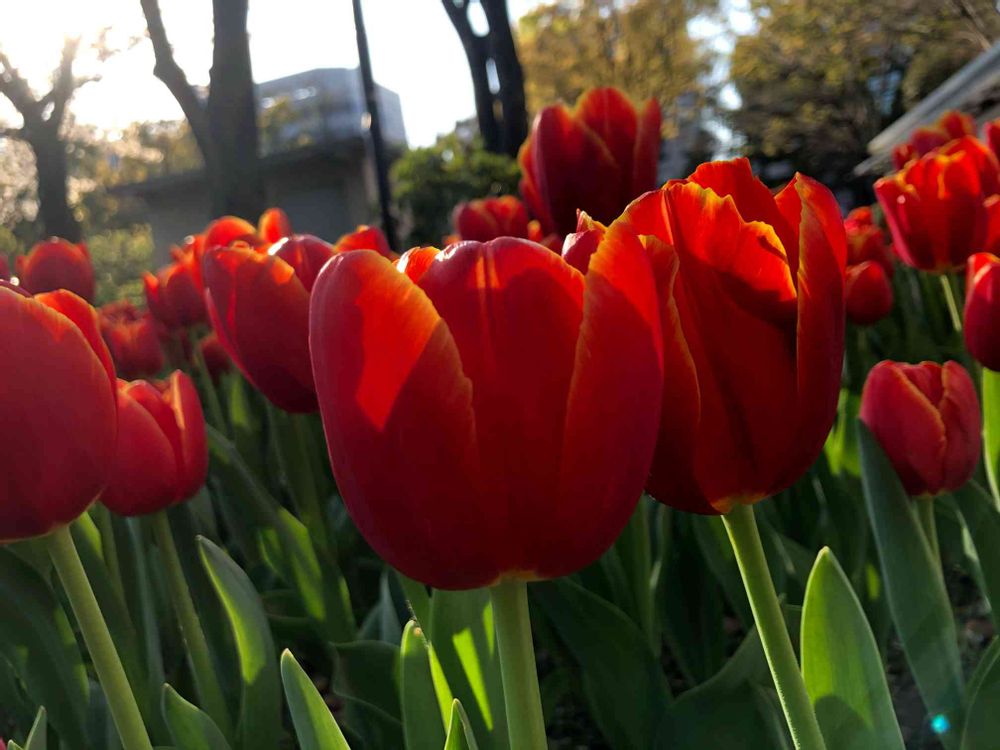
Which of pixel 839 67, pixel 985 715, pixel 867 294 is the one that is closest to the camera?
pixel 985 715

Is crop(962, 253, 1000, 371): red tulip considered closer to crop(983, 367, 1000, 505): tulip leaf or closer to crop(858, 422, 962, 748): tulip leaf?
crop(983, 367, 1000, 505): tulip leaf

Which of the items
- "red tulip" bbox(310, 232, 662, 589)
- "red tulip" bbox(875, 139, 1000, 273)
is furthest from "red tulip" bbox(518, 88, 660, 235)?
"red tulip" bbox(310, 232, 662, 589)

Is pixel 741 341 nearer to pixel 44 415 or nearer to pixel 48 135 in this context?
pixel 44 415

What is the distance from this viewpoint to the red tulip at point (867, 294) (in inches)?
65.7

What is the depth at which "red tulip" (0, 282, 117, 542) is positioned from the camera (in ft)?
1.87

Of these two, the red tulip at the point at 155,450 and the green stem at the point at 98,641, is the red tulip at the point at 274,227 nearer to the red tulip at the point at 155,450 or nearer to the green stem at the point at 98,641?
the red tulip at the point at 155,450

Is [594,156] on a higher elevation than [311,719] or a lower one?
higher

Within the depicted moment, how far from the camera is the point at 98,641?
0.59m

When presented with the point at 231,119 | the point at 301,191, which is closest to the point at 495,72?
the point at 231,119

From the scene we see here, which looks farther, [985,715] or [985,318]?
[985,318]

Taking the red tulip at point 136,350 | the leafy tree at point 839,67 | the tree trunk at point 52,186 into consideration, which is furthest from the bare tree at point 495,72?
the leafy tree at point 839,67

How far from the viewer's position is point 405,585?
861mm

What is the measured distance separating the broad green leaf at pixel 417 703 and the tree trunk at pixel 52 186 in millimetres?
16621

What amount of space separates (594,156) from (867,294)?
2.14 feet
